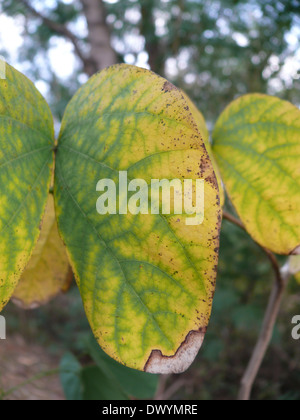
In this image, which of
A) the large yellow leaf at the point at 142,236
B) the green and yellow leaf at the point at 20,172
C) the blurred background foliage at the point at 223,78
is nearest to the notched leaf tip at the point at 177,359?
the large yellow leaf at the point at 142,236

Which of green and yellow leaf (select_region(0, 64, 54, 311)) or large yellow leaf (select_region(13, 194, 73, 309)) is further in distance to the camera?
large yellow leaf (select_region(13, 194, 73, 309))

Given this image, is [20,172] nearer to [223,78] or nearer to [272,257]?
[272,257]

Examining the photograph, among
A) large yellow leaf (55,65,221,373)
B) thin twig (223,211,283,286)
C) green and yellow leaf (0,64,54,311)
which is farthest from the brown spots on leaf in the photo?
thin twig (223,211,283,286)

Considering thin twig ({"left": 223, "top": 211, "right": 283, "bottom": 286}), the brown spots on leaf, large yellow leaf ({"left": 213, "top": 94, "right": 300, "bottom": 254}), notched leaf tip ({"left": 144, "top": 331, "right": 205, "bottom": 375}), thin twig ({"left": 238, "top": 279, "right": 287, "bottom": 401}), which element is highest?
the brown spots on leaf

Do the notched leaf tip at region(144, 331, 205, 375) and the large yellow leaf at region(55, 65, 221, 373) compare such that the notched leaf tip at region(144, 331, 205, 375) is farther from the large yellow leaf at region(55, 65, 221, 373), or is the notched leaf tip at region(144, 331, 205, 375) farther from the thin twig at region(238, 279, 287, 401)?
the thin twig at region(238, 279, 287, 401)

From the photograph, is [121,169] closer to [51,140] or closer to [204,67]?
[51,140]

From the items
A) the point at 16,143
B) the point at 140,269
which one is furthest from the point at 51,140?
the point at 140,269
